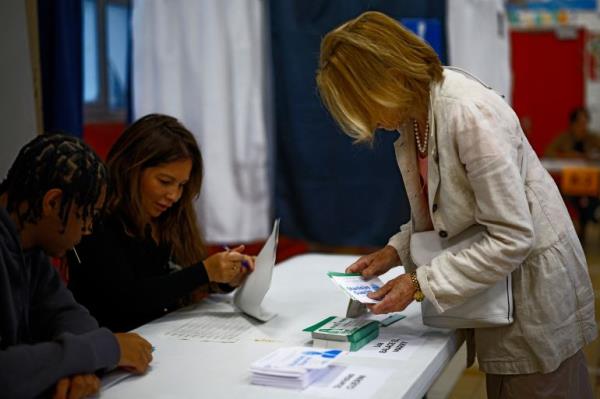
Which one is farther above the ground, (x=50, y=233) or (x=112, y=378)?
(x=50, y=233)

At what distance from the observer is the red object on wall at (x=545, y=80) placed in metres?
7.99

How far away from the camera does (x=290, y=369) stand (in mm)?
1332

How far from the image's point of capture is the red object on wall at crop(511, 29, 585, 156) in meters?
7.99

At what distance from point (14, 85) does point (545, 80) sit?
675 centimetres

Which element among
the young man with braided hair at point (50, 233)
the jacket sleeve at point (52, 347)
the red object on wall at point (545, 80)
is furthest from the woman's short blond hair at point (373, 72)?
the red object on wall at point (545, 80)

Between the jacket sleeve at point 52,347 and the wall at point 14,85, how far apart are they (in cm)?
107

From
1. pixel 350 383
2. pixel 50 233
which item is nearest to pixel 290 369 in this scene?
pixel 350 383

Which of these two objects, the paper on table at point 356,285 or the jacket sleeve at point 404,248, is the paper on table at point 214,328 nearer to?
the paper on table at point 356,285

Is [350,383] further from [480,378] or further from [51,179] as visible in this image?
[480,378]

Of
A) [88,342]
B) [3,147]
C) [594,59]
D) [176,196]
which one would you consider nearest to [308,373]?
[88,342]

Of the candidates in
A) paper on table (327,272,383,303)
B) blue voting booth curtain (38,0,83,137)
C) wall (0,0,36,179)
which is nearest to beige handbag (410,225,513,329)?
paper on table (327,272,383,303)

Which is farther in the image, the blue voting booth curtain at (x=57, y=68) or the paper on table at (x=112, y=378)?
the blue voting booth curtain at (x=57, y=68)

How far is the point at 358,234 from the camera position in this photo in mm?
4113

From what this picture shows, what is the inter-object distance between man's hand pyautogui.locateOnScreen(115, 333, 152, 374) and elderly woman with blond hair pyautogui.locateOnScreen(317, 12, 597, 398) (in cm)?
46
